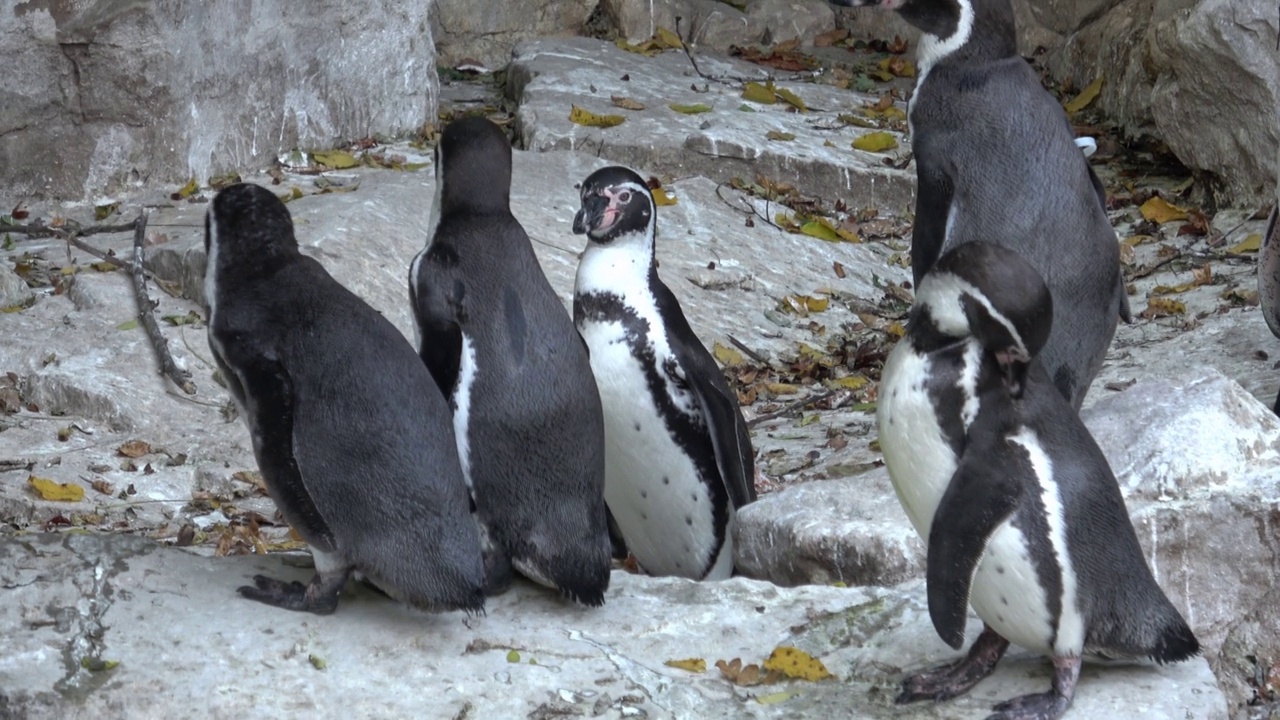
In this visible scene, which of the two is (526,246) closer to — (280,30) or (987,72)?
(987,72)

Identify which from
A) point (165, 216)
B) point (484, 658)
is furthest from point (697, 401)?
point (165, 216)

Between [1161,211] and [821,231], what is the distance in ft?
5.41

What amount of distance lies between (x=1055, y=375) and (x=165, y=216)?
163 inches

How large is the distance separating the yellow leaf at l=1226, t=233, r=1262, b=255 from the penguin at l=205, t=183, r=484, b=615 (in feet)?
16.2

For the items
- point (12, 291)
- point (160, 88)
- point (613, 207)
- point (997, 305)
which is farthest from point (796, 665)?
point (160, 88)

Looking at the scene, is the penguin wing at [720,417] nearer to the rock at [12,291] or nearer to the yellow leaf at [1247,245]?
the rock at [12,291]

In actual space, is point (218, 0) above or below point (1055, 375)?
above

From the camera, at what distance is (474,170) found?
374cm

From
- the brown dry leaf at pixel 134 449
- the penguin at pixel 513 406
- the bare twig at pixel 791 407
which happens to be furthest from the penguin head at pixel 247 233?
the bare twig at pixel 791 407

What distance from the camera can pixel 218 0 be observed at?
724cm

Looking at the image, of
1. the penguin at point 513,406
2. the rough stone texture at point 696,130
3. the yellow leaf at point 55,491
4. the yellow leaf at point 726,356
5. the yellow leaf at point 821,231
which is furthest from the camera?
the rough stone texture at point 696,130

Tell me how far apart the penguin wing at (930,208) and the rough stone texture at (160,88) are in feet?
12.8

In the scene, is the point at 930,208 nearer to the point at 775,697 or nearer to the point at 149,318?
the point at 775,697

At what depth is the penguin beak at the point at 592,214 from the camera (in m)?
4.55
